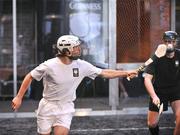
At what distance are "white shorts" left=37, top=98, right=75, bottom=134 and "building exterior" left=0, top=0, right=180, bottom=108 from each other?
5.26m

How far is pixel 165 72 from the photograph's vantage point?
25.9 ft

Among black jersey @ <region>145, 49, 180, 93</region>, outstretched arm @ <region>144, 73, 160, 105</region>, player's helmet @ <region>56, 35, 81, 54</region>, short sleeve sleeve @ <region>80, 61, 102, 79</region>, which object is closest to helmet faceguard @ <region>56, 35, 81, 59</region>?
player's helmet @ <region>56, 35, 81, 54</region>

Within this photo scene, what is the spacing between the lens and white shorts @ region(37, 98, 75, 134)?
660cm

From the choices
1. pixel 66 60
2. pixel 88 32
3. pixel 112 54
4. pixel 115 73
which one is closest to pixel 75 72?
pixel 66 60

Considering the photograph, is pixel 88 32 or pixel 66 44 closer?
pixel 66 44

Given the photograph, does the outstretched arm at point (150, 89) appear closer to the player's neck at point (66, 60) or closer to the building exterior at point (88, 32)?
the player's neck at point (66, 60)

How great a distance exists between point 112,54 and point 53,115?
5.38m

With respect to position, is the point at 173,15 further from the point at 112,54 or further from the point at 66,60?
the point at 66,60

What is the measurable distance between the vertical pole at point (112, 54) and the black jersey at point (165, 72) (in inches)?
153

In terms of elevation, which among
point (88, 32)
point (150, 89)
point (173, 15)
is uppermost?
point (173, 15)

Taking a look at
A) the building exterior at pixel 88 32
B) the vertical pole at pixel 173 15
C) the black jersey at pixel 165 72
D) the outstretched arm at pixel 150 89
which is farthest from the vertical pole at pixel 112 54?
the outstretched arm at pixel 150 89

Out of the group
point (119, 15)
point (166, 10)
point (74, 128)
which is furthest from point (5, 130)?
point (166, 10)

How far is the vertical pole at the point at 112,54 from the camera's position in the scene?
11789 millimetres

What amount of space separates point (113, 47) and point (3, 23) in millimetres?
2871
